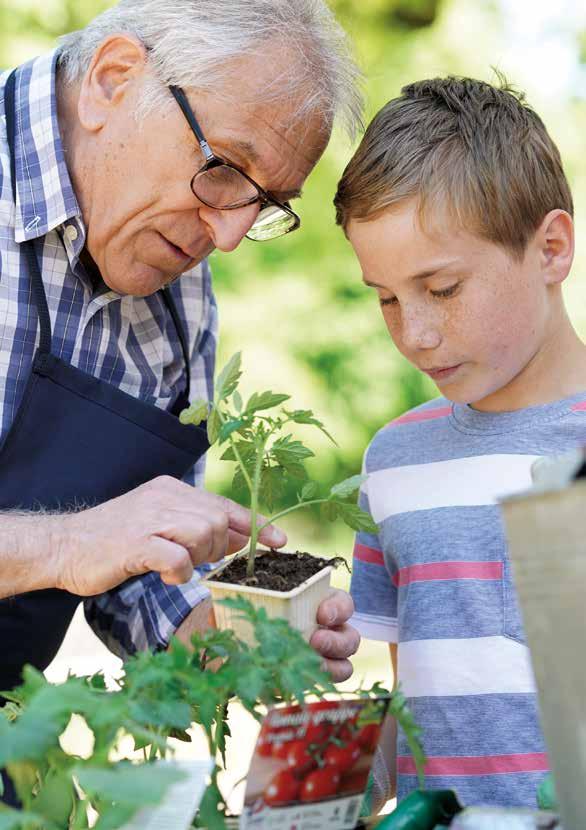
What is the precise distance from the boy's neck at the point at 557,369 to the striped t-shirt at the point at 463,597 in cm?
2

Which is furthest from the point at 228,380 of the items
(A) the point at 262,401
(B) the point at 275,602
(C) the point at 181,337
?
(C) the point at 181,337

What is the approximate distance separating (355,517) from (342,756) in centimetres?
35

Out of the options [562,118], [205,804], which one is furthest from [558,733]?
[562,118]

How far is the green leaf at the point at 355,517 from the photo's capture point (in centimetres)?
116

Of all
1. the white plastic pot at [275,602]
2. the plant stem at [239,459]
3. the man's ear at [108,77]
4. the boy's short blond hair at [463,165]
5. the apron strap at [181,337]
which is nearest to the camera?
the white plastic pot at [275,602]

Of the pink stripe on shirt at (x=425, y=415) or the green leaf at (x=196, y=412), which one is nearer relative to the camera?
the green leaf at (x=196, y=412)

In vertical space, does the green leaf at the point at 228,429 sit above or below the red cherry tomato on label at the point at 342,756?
above

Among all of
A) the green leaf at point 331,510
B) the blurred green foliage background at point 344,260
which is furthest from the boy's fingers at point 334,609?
the blurred green foliage background at point 344,260

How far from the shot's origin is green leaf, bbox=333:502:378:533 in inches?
45.8

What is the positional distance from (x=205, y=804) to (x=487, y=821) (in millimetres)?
252

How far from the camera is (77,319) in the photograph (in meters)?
1.64

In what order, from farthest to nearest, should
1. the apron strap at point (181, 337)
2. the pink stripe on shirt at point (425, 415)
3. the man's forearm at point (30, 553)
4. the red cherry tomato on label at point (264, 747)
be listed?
1. the apron strap at point (181, 337)
2. the pink stripe on shirt at point (425, 415)
3. the man's forearm at point (30, 553)
4. the red cherry tomato on label at point (264, 747)

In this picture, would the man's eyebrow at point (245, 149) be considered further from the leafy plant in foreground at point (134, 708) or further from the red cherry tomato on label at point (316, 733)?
the red cherry tomato on label at point (316, 733)

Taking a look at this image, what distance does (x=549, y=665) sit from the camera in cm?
67
